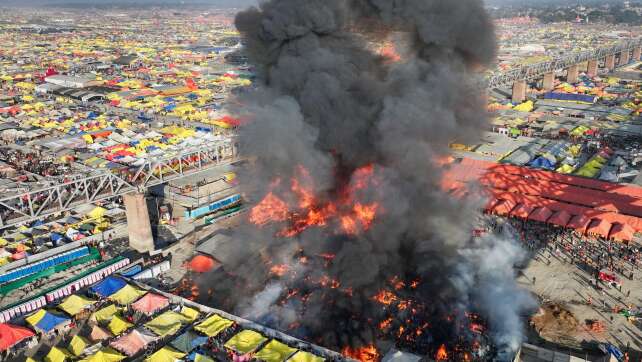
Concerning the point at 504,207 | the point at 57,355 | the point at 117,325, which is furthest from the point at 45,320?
the point at 504,207

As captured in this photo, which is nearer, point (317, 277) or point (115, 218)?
point (317, 277)

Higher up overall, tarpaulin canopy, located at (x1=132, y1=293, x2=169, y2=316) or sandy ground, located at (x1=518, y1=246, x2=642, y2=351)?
tarpaulin canopy, located at (x1=132, y1=293, x2=169, y2=316)

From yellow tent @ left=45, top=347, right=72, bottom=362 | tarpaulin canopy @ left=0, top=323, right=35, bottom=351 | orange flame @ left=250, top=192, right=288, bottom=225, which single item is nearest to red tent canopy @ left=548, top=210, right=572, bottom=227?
orange flame @ left=250, top=192, right=288, bottom=225

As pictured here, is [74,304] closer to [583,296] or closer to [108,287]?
[108,287]

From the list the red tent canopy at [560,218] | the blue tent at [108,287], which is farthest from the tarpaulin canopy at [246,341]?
the red tent canopy at [560,218]

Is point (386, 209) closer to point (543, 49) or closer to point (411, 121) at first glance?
point (411, 121)

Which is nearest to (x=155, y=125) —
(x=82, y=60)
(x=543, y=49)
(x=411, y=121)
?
(x=411, y=121)

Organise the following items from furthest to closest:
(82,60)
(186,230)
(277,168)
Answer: (82,60), (186,230), (277,168)

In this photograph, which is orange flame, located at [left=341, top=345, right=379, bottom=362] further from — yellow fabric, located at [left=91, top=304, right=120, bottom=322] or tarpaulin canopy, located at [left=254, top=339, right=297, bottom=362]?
yellow fabric, located at [left=91, top=304, right=120, bottom=322]
